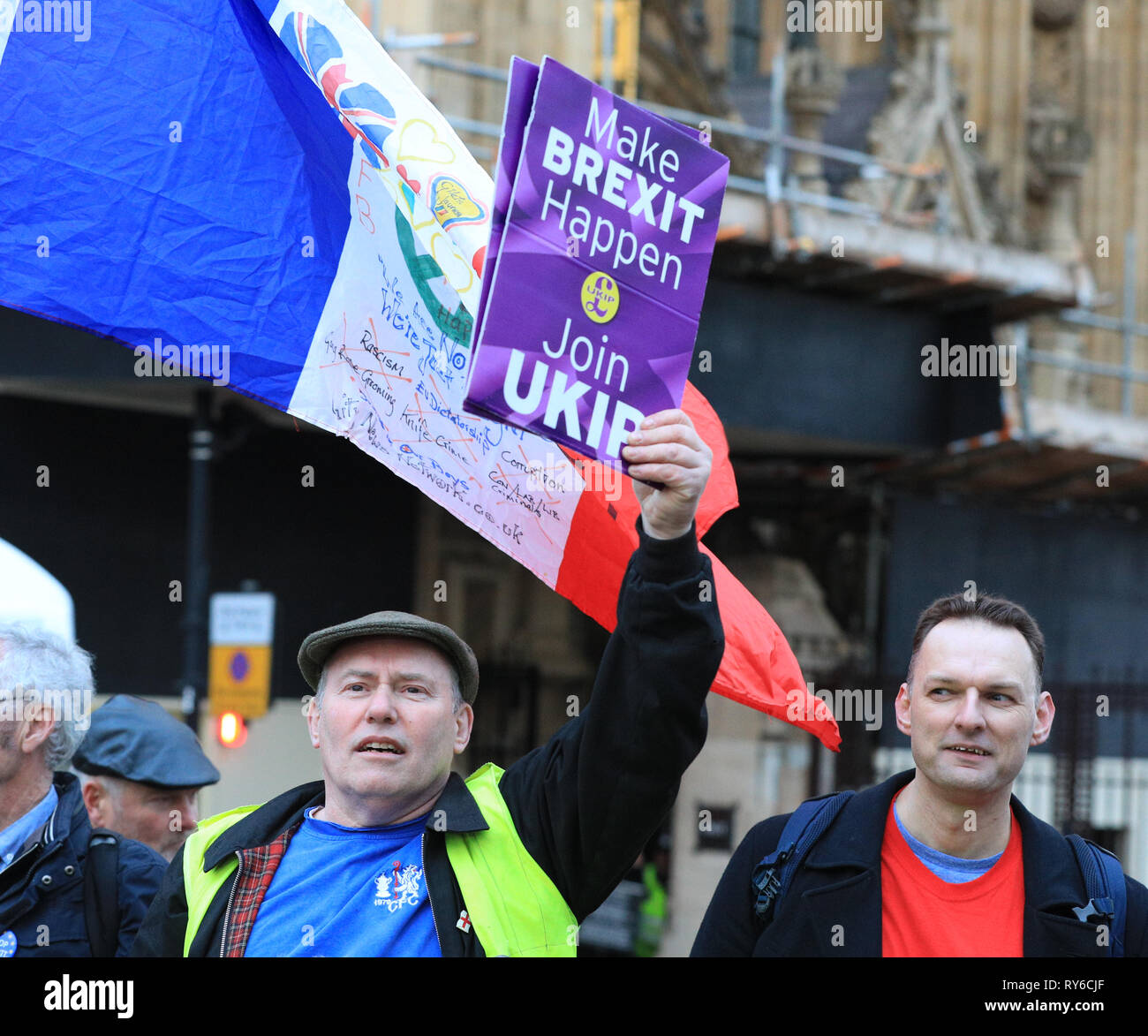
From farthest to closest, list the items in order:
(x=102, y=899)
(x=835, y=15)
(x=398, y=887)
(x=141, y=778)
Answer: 1. (x=835, y=15)
2. (x=141, y=778)
3. (x=102, y=899)
4. (x=398, y=887)

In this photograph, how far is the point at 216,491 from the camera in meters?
12.2

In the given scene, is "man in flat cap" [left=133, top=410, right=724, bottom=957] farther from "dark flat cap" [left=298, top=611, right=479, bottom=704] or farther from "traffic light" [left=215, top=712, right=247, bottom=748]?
"traffic light" [left=215, top=712, right=247, bottom=748]

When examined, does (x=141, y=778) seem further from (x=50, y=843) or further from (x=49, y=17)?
(x=49, y=17)

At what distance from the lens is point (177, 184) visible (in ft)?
14.4

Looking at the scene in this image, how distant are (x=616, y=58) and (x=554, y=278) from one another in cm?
873

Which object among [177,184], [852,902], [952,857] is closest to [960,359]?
[177,184]

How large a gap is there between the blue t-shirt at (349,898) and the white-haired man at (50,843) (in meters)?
0.66

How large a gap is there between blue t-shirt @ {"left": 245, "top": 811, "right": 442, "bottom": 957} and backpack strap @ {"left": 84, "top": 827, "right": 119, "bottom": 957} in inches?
26.0

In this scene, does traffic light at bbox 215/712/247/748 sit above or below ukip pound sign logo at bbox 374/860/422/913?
below

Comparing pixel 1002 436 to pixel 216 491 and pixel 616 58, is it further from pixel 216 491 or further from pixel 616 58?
pixel 216 491

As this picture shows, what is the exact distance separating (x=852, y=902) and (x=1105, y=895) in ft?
1.76

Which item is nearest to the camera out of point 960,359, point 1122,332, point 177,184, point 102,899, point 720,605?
point 102,899

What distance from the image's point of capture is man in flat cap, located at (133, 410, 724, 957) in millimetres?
3164

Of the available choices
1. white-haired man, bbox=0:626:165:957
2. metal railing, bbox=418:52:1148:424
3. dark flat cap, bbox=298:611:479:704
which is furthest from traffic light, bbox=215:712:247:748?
dark flat cap, bbox=298:611:479:704
